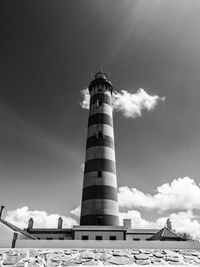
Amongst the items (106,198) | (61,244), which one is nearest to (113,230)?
(106,198)

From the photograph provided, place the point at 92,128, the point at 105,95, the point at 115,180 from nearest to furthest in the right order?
the point at 115,180 → the point at 92,128 → the point at 105,95

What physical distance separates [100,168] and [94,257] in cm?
1362

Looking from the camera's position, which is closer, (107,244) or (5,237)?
(107,244)

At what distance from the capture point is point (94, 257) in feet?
28.4

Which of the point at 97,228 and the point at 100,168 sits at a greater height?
the point at 100,168

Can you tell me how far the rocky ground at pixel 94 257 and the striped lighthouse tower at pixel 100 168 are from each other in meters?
10.9

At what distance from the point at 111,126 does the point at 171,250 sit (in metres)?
17.0

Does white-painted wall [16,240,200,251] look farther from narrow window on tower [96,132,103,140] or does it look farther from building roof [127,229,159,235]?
narrow window on tower [96,132,103,140]

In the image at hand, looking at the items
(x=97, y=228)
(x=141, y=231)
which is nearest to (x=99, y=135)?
(x=97, y=228)

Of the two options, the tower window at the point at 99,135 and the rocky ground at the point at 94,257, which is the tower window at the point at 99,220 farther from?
the rocky ground at the point at 94,257

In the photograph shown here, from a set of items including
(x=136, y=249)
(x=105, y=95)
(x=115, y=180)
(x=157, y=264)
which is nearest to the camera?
(x=157, y=264)

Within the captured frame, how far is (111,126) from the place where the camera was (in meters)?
25.6

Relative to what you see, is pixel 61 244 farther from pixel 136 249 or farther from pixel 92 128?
pixel 92 128

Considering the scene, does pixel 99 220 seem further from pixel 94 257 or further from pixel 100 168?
pixel 94 257
